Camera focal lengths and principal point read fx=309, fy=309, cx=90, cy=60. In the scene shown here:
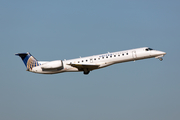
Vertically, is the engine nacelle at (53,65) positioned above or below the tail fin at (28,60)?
below

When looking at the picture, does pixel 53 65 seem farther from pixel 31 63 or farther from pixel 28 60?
pixel 28 60

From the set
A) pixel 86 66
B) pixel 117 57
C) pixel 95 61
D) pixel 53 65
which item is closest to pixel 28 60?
pixel 53 65

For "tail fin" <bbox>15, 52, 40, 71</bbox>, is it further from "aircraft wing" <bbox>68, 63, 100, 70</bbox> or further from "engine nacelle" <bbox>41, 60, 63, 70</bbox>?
"aircraft wing" <bbox>68, 63, 100, 70</bbox>

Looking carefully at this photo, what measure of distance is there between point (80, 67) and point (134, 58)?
25.1ft

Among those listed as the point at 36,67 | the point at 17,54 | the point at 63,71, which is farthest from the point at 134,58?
the point at 17,54

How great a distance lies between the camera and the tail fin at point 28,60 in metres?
46.2

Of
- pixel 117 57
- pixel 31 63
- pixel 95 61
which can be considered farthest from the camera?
pixel 31 63

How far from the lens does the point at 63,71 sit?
44.8 meters

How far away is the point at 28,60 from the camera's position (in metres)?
46.6

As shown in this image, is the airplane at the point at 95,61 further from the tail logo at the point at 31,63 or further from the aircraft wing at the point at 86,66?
the tail logo at the point at 31,63

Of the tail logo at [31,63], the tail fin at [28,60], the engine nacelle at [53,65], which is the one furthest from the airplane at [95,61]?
the tail fin at [28,60]

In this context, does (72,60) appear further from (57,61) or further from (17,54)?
(17,54)

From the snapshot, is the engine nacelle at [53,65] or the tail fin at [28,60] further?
the tail fin at [28,60]

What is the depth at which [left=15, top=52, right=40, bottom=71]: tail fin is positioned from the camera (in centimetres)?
4622
